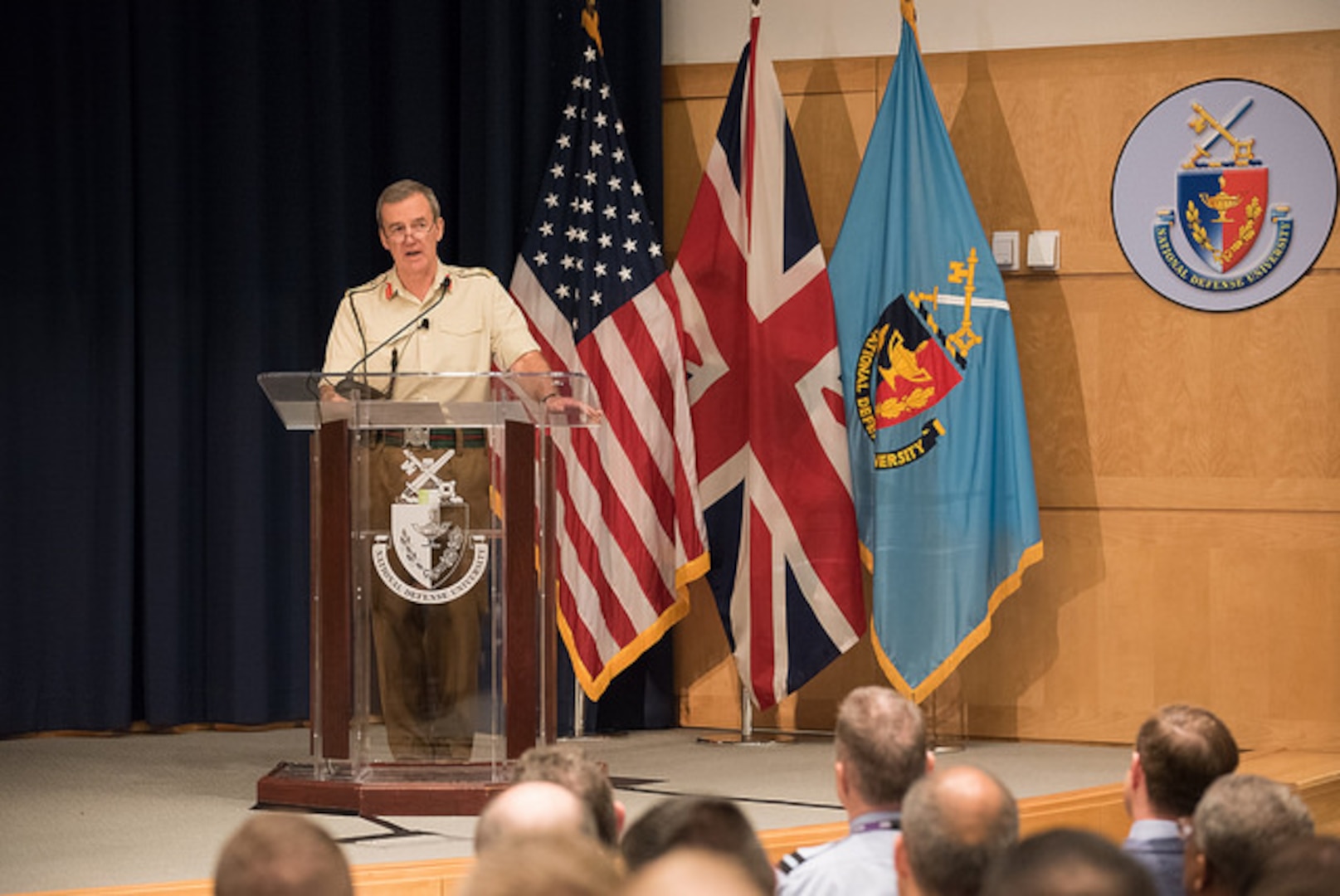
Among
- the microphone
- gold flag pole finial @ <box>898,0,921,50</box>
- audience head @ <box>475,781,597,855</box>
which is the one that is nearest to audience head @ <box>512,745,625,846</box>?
audience head @ <box>475,781,597,855</box>

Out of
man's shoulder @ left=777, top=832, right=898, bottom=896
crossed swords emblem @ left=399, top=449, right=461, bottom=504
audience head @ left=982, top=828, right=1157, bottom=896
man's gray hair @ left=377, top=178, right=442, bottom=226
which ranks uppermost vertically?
man's gray hair @ left=377, top=178, right=442, bottom=226

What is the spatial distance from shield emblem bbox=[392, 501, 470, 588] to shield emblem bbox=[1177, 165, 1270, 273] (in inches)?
118

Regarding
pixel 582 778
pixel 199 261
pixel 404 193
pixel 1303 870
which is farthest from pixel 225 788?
pixel 1303 870

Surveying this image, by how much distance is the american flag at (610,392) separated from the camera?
650cm

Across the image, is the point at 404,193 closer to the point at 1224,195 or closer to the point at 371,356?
the point at 371,356

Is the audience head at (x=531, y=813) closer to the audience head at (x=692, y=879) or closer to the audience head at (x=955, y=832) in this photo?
the audience head at (x=955, y=832)

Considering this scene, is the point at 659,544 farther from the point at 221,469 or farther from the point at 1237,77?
the point at 1237,77

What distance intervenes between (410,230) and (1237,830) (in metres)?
3.29

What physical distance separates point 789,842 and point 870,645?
231 cm

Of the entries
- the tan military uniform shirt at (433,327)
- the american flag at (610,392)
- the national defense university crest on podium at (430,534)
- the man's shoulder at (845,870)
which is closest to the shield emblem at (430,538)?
the national defense university crest on podium at (430,534)

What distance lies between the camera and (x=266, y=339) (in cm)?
667

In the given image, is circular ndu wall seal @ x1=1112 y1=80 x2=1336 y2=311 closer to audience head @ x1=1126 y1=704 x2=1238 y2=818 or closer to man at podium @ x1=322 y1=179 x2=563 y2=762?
man at podium @ x1=322 y1=179 x2=563 y2=762

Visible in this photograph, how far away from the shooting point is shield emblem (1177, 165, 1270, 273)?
632cm

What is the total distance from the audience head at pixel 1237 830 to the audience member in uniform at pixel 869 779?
43 centimetres
